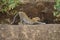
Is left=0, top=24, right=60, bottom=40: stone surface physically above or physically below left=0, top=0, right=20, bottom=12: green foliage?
above

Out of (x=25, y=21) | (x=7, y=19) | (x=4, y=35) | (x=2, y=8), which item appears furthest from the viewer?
(x=2, y=8)

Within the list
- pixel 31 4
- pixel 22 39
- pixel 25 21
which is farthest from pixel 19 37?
pixel 31 4

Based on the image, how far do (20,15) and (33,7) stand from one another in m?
0.59

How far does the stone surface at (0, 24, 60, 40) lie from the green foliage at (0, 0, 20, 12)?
1.15m

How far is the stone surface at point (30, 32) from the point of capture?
2.60m

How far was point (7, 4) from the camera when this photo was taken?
392 centimetres

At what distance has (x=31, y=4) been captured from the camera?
3.96 metres

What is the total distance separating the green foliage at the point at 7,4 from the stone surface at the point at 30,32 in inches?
45.4

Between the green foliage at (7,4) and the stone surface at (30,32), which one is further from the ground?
the stone surface at (30,32)

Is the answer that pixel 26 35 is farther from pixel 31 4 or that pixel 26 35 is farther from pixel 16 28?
pixel 31 4

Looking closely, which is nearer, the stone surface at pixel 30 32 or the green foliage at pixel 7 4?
the stone surface at pixel 30 32

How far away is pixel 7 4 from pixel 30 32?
1.42 meters

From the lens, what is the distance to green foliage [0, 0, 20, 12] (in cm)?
379

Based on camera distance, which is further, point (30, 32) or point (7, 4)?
point (7, 4)
